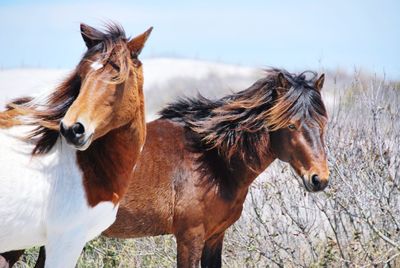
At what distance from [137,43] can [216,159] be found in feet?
5.37

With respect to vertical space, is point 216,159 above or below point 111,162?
below

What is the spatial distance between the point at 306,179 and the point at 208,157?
0.94 m

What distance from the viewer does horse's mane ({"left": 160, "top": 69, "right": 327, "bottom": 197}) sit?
19.6 ft

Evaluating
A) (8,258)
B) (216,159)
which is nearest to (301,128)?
(216,159)

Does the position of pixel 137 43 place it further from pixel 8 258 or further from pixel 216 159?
pixel 8 258

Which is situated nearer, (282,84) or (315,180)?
(315,180)

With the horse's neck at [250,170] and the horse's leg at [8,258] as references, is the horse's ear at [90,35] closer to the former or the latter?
the horse's leg at [8,258]

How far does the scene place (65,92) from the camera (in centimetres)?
489

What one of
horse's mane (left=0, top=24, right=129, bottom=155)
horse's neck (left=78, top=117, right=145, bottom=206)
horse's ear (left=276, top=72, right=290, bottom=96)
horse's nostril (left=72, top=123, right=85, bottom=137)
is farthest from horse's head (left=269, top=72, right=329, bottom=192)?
horse's nostril (left=72, top=123, right=85, bottom=137)

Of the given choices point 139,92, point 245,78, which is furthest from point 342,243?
point 245,78

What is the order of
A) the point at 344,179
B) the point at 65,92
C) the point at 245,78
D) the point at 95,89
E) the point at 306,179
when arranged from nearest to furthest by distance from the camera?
the point at 95,89 < the point at 65,92 < the point at 306,179 < the point at 344,179 < the point at 245,78

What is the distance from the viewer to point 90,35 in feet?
16.1

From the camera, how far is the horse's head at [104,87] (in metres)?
4.40

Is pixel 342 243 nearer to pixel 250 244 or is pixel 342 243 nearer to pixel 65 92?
pixel 250 244
